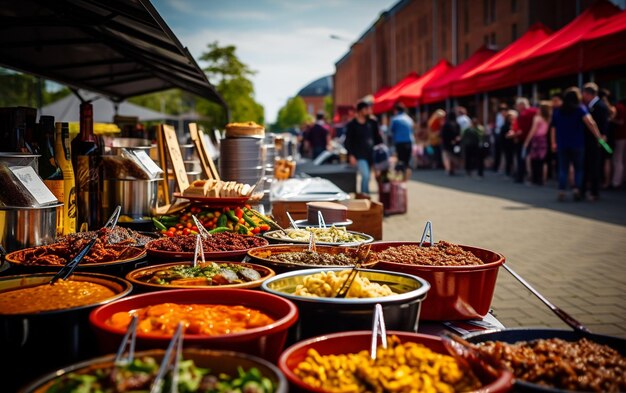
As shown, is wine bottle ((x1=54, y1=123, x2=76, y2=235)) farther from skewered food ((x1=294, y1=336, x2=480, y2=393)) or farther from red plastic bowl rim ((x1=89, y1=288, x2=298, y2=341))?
skewered food ((x1=294, y1=336, x2=480, y2=393))

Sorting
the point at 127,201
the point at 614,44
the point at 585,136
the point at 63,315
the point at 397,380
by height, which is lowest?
the point at 397,380

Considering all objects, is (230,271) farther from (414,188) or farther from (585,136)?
(414,188)

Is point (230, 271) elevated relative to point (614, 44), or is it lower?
lower

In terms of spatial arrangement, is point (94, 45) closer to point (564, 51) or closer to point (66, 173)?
point (66, 173)

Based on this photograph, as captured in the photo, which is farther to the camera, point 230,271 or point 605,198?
point 605,198

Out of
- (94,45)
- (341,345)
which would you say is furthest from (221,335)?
(94,45)

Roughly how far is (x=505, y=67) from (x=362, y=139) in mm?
6478

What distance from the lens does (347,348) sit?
1582 millimetres

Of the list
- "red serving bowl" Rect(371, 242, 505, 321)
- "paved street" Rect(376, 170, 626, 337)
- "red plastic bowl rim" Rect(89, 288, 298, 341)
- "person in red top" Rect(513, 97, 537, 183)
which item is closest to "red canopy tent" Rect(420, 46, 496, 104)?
"person in red top" Rect(513, 97, 537, 183)

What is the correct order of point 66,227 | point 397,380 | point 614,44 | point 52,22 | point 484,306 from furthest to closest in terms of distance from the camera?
point 614,44 → point 52,22 → point 66,227 → point 484,306 → point 397,380

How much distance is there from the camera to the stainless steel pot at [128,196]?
336 cm

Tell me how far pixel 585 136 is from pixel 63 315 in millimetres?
12086

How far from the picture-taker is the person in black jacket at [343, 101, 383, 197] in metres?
10.8

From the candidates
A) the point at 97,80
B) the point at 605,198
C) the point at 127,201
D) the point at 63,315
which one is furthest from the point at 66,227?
the point at 605,198
